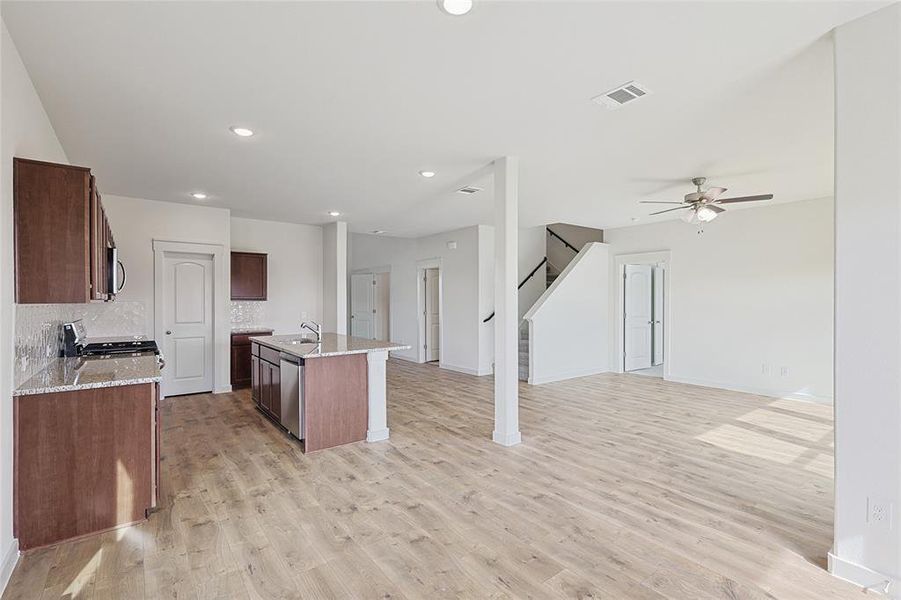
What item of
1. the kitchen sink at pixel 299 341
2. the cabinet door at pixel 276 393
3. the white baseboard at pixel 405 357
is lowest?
the white baseboard at pixel 405 357

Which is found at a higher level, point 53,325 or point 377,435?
point 53,325

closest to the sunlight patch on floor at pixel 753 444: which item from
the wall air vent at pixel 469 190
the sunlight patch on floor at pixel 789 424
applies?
the sunlight patch on floor at pixel 789 424

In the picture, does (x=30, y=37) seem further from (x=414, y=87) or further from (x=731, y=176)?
(x=731, y=176)

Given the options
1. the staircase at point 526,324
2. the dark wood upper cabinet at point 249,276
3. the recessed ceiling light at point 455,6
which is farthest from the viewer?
the staircase at point 526,324

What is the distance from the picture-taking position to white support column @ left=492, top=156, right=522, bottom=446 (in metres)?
3.85

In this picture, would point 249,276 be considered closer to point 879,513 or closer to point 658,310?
point 879,513

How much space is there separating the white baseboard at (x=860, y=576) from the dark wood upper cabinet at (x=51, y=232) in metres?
4.07

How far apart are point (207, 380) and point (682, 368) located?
7135 millimetres

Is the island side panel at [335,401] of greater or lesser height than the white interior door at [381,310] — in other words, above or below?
below

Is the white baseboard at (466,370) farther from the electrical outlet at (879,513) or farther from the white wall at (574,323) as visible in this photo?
the electrical outlet at (879,513)

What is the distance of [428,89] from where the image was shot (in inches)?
103

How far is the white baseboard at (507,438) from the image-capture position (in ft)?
12.8

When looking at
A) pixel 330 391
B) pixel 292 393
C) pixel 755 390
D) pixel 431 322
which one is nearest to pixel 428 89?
pixel 330 391

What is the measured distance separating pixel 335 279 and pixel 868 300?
20.3 ft
